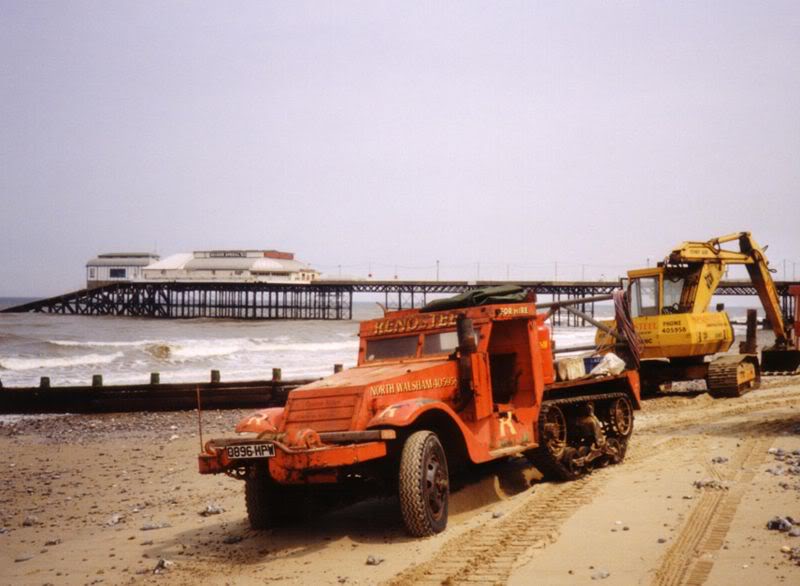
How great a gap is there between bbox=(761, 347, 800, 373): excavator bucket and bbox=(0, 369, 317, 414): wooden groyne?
12742 mm

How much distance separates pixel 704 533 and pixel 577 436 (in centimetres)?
398

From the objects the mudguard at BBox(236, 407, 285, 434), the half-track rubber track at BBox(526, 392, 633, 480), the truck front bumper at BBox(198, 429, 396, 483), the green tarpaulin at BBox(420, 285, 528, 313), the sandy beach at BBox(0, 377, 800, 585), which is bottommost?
the sandy beach at BBox(0, 377, 800, 585)

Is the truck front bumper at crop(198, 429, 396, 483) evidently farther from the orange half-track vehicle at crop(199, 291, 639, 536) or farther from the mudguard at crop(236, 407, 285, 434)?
the mudguard at crop(236, 407, 285, 434)

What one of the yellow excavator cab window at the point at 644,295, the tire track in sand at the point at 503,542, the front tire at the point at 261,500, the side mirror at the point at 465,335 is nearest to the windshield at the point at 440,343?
the side mirror at the point at 465,335

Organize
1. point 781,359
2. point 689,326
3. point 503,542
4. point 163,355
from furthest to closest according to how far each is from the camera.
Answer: point 163,355
point 781,359
point 689,326
point 503,542

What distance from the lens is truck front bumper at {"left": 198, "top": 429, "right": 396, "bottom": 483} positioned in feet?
25.8

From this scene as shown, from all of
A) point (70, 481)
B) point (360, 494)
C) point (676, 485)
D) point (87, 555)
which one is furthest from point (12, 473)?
point (676, 485)

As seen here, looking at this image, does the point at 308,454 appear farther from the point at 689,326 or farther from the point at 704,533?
the point at 689,326

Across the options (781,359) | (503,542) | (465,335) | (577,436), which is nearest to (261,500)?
(503,542)

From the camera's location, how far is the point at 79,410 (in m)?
24.0

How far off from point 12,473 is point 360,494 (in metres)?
8.88

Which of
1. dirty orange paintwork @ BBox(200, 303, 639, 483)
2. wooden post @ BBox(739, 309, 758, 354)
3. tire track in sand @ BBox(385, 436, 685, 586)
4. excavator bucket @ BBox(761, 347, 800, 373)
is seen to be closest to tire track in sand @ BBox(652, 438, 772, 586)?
tire track in sand @ BBox(385, 436, 685, 586)

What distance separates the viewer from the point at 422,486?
8234 millimetres

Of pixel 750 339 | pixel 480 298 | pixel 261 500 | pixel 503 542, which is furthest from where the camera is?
pixel 750 339
